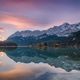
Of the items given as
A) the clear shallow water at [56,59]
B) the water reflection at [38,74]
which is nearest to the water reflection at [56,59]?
the clear shallow water at [56,59]

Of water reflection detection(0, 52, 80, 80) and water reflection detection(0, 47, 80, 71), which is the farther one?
water reflection detection(0, 47, 80, 71)

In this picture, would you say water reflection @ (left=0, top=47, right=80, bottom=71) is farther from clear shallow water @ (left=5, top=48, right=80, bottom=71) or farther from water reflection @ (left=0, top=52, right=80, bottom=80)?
water reflection @ (left=0, top=52, right=80, bottom=80)

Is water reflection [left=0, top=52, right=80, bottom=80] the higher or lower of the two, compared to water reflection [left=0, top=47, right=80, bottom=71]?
lower

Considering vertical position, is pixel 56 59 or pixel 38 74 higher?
pixel 56 59

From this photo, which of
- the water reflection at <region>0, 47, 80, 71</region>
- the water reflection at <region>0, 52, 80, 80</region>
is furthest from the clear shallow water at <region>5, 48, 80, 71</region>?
the water reflection at <region>0, 52, 80, 80</region>

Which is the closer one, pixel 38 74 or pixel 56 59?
pixel 38 74

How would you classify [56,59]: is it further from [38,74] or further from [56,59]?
[38,74]

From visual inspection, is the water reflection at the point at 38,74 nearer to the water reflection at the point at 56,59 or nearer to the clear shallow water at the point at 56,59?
the clear shallow water at the point at 56,59

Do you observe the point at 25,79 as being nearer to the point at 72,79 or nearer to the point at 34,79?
the point at 34,79

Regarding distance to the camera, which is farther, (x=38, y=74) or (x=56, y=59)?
(x=56, y=59)

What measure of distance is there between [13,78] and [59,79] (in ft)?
15.4

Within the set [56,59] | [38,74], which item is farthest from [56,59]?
[38,74]

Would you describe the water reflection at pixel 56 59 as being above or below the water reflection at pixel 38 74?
above

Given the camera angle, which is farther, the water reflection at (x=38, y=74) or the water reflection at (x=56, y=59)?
the water reflection at (x=56, y=59)
